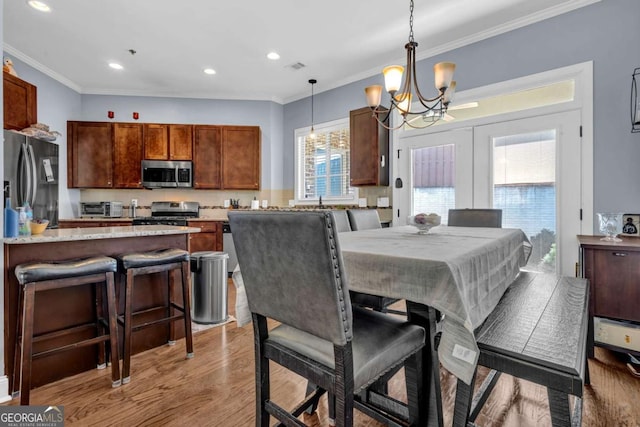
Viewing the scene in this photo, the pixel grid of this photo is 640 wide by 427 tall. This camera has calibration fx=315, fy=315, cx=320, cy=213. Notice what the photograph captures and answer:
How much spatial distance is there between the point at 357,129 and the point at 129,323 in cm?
343

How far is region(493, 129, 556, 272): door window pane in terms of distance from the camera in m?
3.08

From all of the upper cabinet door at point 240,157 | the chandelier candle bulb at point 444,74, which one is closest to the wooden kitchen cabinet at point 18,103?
the upper cabinet door at point 240,157

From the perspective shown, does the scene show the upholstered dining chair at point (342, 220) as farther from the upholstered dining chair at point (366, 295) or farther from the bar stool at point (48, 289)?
the bar stool at point (48, 289)

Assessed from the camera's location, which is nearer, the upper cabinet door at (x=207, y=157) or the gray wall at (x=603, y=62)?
the gray wall at (x=603, y=62)

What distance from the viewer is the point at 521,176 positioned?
3.23m

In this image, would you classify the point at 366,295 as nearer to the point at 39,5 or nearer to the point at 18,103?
the point at 18,103

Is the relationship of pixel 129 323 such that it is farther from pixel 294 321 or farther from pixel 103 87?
pixel 103 87

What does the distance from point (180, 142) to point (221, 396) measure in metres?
4.30

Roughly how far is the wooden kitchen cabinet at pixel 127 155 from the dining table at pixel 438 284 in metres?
4.42

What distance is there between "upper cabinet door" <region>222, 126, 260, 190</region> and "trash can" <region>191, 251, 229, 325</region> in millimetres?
2430

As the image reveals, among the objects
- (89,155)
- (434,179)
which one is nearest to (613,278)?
(434,179)

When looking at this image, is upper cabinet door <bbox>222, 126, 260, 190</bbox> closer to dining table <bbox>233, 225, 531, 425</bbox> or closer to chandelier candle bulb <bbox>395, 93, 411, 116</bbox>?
chandelier candle bulb <bbox>395, 93, 411, 116</bbox>

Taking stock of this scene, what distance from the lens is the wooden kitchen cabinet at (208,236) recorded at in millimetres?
4730

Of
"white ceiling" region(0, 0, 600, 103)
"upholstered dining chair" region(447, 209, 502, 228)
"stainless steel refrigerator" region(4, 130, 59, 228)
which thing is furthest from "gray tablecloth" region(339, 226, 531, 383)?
"stainless steel refrigerator" region(4, 130, 59, 228)
